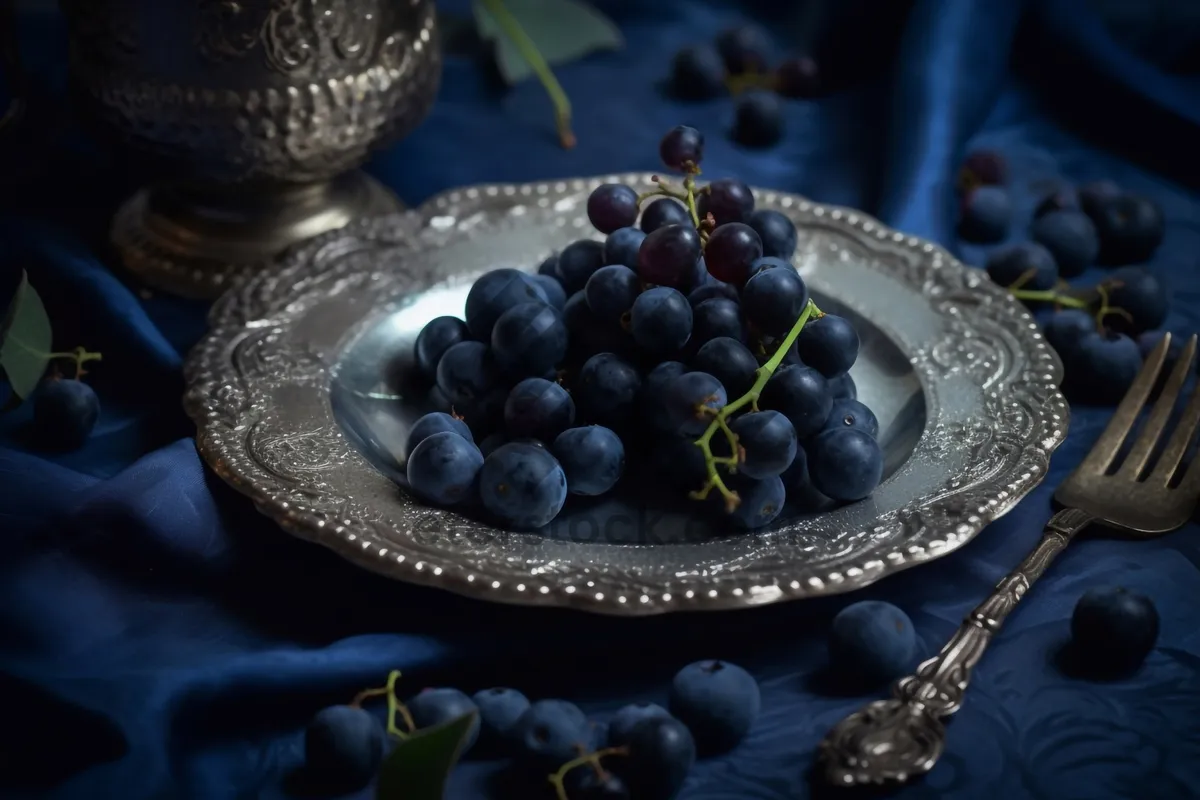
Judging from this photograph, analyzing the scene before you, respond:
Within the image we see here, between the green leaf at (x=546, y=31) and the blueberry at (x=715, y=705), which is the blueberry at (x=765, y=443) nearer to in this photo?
the blueberry at (x=715, y=705)

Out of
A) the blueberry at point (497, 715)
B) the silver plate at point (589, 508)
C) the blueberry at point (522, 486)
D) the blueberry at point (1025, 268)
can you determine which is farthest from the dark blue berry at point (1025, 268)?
the blueberry at point (497, 715)

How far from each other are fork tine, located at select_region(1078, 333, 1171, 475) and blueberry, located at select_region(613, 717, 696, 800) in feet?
1.35

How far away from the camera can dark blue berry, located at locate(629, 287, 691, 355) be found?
0.81 metres

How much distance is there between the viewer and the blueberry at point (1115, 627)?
0.74 metres

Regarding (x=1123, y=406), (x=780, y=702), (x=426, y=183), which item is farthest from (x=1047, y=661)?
(x=426, y=183)

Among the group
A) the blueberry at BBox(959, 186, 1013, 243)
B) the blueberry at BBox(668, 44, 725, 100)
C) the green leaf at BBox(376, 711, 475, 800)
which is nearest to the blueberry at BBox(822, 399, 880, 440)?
the green leaf at BBox(376, 711, 475, 800)

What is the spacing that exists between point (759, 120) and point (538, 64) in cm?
25

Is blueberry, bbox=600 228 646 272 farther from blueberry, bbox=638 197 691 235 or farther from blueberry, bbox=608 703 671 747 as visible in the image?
blueberry, bbox=608 703 671 747

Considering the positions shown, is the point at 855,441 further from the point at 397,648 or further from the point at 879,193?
the point at 879,193

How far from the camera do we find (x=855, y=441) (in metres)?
0.79

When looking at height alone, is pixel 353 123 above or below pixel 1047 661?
above

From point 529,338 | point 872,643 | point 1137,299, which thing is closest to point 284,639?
point 529,338

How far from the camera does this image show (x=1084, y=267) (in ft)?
3.97

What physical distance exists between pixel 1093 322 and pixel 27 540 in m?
0.82
